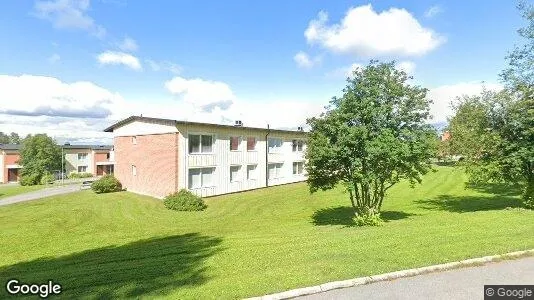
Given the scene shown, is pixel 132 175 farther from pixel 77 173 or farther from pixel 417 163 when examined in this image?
pixel 77 173

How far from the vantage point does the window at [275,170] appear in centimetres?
3929

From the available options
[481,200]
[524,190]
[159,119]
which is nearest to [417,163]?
[524,190]

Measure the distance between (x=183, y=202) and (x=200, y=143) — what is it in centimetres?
628

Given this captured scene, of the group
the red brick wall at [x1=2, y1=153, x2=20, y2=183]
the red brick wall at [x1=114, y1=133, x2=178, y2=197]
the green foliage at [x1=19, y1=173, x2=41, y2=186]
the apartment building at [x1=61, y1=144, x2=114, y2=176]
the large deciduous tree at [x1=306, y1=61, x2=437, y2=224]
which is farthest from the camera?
the apartment building at [x1=61, y1=144, x2=114, y2=176]

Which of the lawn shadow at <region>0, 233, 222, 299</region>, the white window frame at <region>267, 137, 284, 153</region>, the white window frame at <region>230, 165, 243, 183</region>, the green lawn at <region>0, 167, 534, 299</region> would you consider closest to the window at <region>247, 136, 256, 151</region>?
the white window frame at <region>230, 165, 243, 183</region>

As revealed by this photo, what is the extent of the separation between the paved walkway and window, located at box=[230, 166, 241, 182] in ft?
88.4

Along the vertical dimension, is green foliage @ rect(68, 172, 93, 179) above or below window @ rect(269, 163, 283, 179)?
below

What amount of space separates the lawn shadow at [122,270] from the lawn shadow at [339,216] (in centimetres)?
925

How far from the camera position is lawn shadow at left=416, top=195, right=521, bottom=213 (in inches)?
945

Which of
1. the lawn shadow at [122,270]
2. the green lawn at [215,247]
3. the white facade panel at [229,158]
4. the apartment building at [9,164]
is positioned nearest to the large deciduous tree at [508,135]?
the green lawn at [215,247]

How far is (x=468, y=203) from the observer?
2694cm

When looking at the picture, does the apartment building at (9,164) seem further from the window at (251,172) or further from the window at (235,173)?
the window at (251,172)

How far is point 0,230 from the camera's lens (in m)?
18.2

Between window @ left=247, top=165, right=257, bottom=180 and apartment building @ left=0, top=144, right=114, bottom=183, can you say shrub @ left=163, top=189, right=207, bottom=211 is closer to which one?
window @ left=247, top=165, right=257, bottom=180
